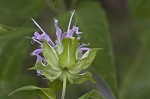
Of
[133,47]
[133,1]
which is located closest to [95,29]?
[133,1]

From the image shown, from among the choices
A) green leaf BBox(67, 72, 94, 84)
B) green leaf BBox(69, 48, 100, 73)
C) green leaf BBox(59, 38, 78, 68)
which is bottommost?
green leaf BBox(67, 72, 94, 84)

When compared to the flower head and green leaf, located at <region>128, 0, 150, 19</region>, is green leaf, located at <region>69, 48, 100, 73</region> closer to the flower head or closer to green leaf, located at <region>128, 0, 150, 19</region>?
the flower head

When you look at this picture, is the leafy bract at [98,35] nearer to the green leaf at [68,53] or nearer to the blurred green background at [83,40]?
the blurred green background at [83,40]

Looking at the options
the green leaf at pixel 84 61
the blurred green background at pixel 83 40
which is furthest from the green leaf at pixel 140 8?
the green leaf at pixel 84 61

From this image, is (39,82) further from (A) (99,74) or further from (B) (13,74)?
(A) (99,74)

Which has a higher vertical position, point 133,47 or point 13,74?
point 13,74

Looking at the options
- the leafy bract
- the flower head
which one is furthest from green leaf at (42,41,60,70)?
the leafy bract
